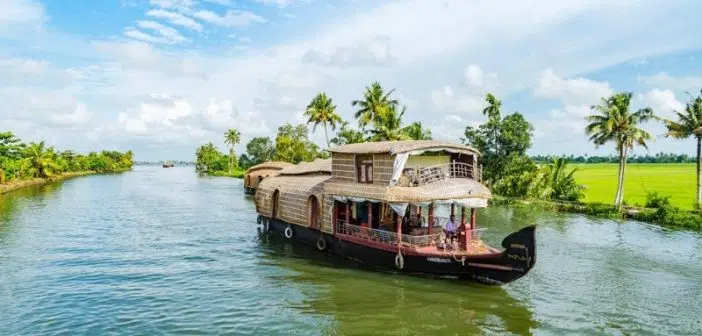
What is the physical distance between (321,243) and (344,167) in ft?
10.6

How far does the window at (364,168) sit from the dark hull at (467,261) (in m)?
2.30

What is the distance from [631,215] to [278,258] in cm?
2201

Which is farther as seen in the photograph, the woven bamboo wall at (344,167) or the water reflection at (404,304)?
the woven bamboo wall at (344,167)

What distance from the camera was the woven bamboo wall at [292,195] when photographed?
2021cm

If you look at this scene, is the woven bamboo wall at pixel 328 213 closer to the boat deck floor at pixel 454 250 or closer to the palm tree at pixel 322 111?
the boat deck floor at pixel 454 250

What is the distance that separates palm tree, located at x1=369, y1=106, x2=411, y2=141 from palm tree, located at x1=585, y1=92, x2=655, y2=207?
1290 centimetres

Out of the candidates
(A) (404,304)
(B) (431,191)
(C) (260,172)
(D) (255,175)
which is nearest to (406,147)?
(B) (431,191)

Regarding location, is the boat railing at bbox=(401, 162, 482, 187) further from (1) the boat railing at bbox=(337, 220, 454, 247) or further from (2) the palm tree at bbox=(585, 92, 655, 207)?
(2) the palm tree at bbox=(585, 92, 655, 207)

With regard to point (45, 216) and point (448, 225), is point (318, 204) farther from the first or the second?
point (45, 216)

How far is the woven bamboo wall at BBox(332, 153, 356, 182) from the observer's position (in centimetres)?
1784

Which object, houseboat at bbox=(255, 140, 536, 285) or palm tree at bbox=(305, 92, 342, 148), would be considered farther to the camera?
palm tree at bbox=(305, 92, 342, 148)

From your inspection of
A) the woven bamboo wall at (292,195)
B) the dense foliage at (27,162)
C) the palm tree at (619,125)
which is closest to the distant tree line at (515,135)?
the palm tree at (619,125)

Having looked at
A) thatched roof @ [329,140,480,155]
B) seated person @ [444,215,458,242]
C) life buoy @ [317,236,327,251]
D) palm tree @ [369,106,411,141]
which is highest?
palm tree @ [369,106,411,141]

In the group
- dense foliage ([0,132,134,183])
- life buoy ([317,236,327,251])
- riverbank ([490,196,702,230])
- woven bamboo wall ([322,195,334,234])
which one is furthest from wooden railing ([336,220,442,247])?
dense foliage ([0,132,134,183])
